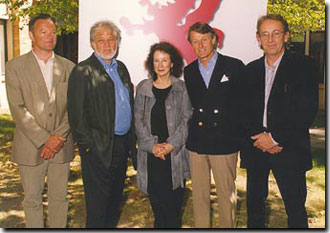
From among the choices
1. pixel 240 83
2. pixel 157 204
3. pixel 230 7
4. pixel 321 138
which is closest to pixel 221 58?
pixel 240 83

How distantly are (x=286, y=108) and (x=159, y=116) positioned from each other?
3.33 feet

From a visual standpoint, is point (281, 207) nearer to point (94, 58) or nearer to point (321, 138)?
point (94, 58)

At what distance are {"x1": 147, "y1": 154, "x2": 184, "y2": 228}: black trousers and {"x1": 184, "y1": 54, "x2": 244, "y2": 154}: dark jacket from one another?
1.09 feet

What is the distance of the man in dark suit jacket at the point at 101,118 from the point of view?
3166 millimetres

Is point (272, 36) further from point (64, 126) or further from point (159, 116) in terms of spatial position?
point (64, 126)

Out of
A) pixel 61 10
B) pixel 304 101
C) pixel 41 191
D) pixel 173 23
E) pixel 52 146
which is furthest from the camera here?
pixel 61 10

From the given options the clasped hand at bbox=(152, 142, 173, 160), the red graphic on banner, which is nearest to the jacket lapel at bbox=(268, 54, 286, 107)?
the red graphic on banner

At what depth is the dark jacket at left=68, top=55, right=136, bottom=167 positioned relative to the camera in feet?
10.3

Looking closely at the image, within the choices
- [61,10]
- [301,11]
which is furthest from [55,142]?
[301,11]

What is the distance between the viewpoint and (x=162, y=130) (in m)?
3.27

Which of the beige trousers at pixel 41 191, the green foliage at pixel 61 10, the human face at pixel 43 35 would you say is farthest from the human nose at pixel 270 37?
the green foliage at pixel 61 10

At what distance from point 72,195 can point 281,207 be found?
7.92ft

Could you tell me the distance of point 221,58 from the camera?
327cm

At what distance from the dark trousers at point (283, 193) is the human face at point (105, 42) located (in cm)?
153
